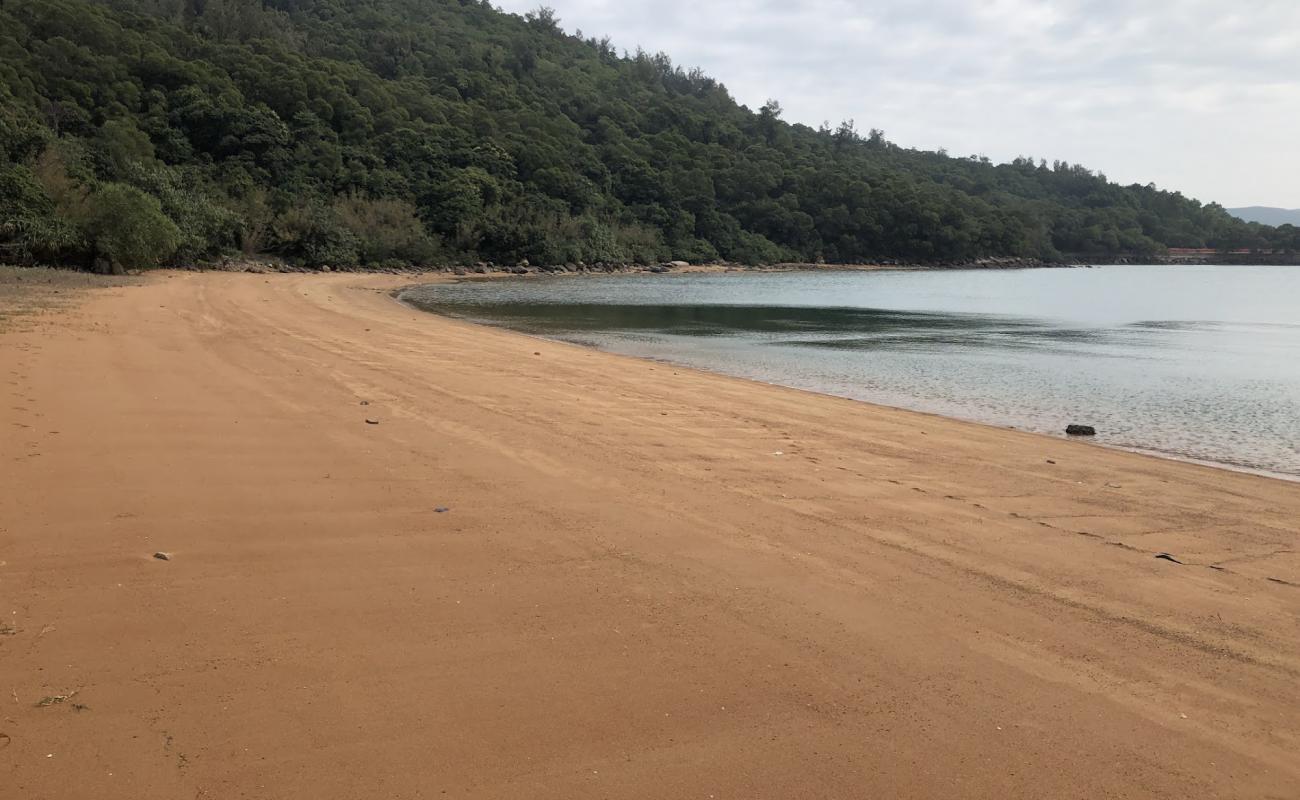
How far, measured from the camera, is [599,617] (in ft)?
12.5

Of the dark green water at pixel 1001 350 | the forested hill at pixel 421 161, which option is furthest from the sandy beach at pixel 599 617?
the forested hill at pixel 421 161

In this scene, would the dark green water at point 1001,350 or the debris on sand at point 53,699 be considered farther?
the dark green water at point 1001,350

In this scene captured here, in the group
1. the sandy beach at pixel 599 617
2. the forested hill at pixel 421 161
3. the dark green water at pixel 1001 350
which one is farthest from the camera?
the forested hill at pixel 421 161

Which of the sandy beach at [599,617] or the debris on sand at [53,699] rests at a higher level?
the debris on sand at [53,699]

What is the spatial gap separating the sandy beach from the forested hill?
27257 millimetres

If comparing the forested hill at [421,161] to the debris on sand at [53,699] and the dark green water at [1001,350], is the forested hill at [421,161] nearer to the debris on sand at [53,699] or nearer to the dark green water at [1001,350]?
the dark green water at [1001,350]

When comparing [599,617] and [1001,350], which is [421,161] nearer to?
[1001,350]

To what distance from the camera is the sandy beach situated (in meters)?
2.73

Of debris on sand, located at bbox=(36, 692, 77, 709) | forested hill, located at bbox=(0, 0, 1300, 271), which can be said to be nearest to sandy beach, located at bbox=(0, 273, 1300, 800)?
debris on sand, located at bbox=(36, 692, 77, 709)

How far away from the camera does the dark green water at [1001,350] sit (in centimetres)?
1346

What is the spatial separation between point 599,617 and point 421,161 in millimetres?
80687

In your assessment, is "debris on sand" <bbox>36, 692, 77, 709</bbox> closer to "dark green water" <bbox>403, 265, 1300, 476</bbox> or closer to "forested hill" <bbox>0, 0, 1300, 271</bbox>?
"dark green water" <bbox>403, 265, 1300, 476</bbox>

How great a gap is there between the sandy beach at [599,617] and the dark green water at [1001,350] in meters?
6.04

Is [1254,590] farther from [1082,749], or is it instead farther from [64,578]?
[64,578]
